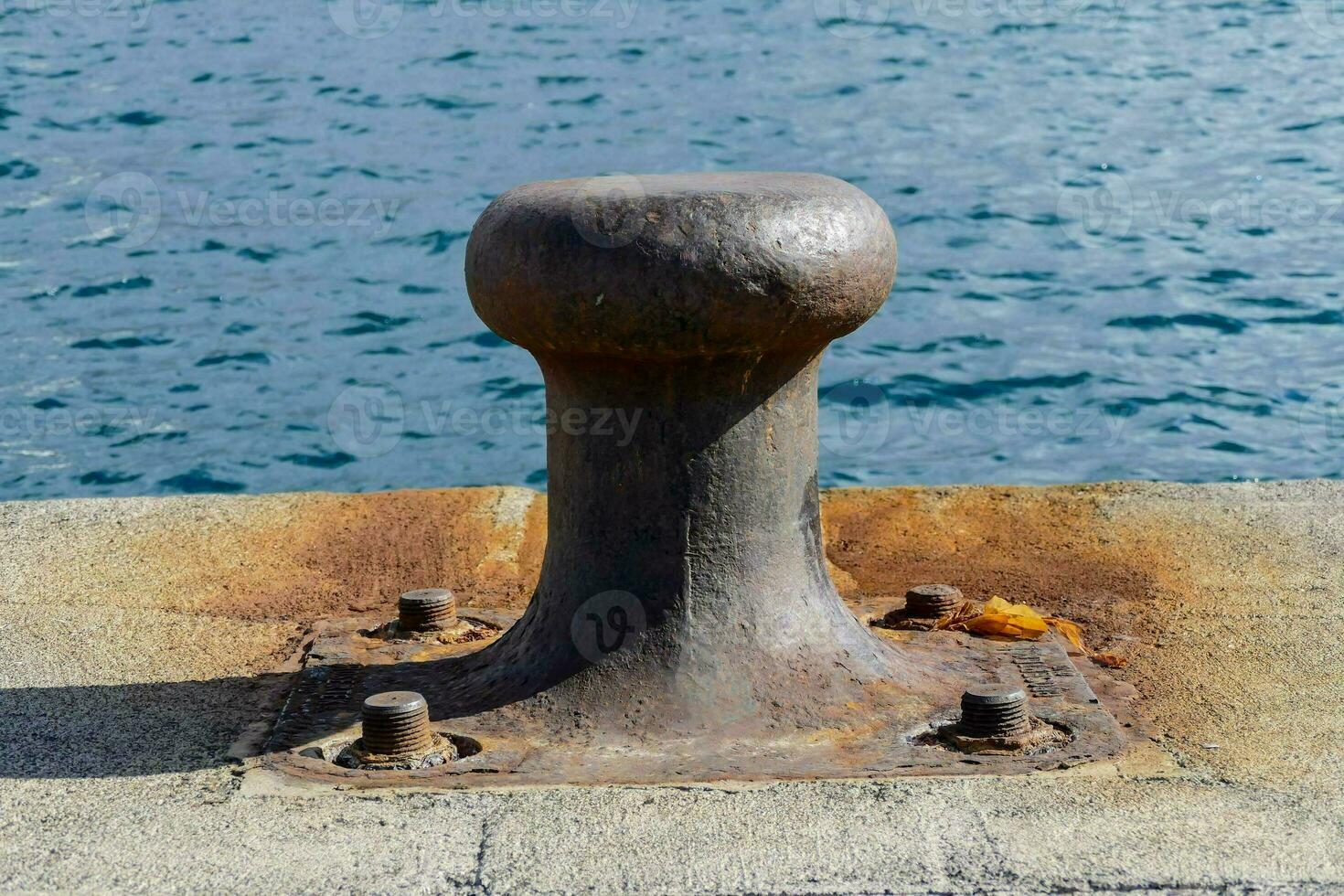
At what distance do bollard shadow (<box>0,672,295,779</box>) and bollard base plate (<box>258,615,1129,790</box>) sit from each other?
4.3 inches

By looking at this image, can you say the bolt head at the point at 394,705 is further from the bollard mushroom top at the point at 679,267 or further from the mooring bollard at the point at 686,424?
the bollard mushroom top at the point at 679,267

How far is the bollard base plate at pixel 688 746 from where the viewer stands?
2.95 m

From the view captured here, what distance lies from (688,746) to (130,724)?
1157 millimetres

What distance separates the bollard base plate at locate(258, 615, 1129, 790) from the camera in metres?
2.95

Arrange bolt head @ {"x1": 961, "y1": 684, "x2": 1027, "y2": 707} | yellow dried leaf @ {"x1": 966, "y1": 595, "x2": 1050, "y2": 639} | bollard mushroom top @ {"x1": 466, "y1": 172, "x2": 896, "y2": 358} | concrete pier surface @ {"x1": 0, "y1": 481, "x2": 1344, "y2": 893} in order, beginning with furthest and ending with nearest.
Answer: yellow dried leaf @ {"x1": 966, "y1": 595, "x2": 1050, "y2": 639} < bolt head @ {"x1": 961, "y1": 684, "x2": 1027, "y2": 707} < bollard mushroom top @ {"x1": 466, "y1": 172, "x2": 896, "y2": 358} < concrete pier surface @ {"x1": 0, "y1": 481, "x2": 1344, "y2": 893}

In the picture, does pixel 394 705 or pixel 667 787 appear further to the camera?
pixel 394 705

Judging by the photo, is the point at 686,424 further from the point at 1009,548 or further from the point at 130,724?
the point at 1009,548

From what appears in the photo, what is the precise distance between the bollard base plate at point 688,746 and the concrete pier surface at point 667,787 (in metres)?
0.08

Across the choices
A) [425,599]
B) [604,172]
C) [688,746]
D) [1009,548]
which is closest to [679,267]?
[688,746]

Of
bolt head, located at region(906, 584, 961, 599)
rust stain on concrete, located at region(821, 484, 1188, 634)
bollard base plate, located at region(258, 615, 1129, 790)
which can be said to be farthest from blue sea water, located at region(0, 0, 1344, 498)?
bollard base plate, located at region(258, 615, 1129, 790)

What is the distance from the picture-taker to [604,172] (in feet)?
46.6

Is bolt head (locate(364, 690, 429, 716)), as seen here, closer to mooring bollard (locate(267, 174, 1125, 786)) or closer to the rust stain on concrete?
mooring bollard (locate(267, 174, 1125, 786))

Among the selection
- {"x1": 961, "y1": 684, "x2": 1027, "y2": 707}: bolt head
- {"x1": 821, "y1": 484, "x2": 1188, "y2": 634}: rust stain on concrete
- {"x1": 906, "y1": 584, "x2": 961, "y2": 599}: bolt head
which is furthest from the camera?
{"x1": 821, "y1": 484, "x2": 1188, "y2": 634}: rust stain on concrete

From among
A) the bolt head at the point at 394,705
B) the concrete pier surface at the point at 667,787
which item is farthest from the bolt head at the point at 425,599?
the bolt head at the point at 394,705
